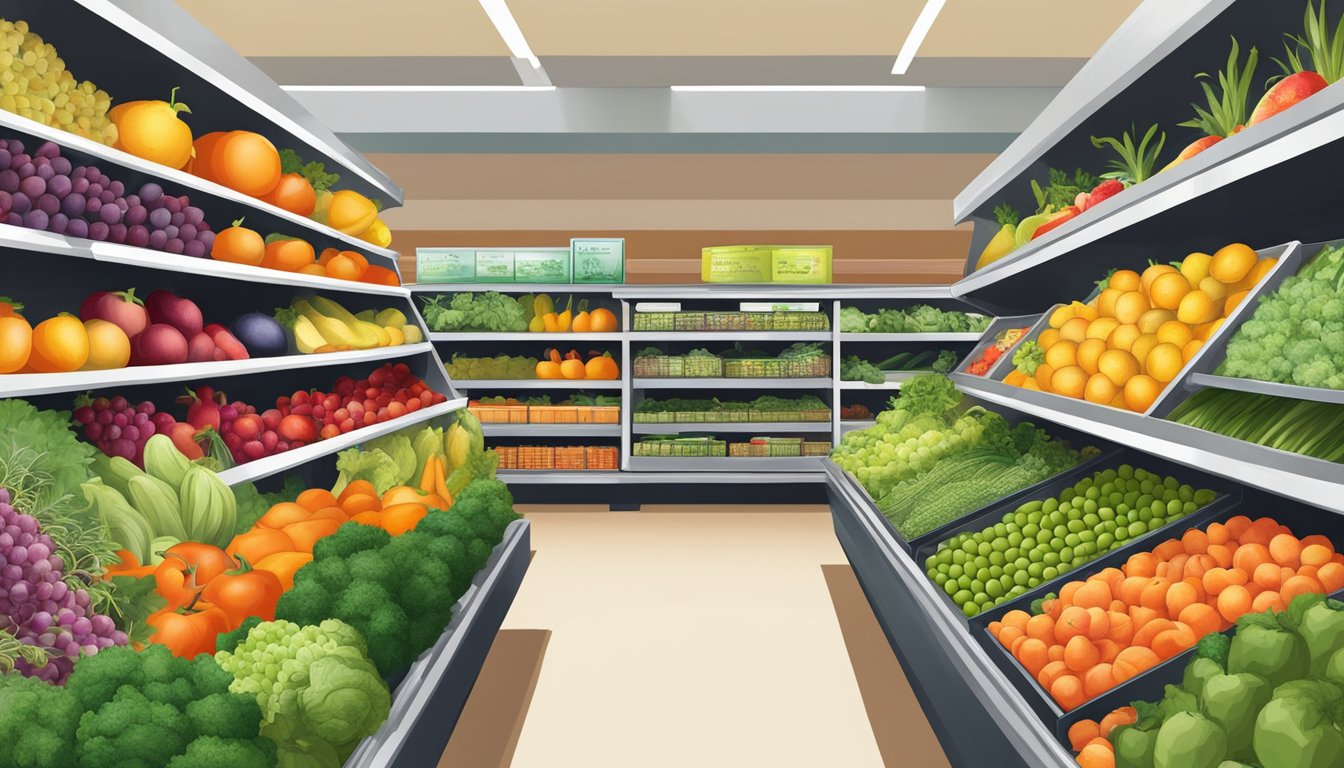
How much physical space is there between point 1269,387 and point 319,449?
297 centimetres

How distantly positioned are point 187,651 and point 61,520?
1.33 ft

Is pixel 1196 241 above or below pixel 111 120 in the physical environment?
below

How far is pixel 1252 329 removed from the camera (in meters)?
1.86

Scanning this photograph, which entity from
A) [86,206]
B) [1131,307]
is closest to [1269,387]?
[1131,307]

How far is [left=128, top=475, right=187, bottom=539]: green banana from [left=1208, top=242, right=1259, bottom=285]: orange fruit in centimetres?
287

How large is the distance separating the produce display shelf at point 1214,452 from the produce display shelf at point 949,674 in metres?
0.64

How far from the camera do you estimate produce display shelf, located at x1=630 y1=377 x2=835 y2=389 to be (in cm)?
698

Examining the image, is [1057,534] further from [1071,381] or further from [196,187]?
[196,187]

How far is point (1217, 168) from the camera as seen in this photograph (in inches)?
72.3

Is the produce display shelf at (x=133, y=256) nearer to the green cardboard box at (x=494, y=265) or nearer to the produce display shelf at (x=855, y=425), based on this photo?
the green cardboard box at (x=494, y=265)

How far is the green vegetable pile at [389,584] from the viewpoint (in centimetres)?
207

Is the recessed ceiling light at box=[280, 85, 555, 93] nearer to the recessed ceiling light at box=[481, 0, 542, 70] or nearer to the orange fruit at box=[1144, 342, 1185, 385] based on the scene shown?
the recessed ceiling light at box=[481, 0, 542, 70]

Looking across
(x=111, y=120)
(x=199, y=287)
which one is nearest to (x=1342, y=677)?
(x=111, y=120)

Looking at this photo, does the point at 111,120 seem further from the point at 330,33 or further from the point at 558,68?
the point at 558,68
